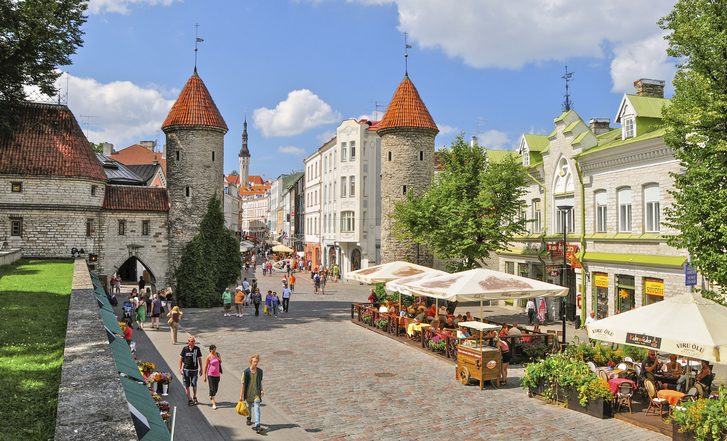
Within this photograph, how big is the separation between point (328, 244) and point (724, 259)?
44640mm

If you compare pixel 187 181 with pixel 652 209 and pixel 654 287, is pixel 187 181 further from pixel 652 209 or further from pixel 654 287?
pixel 654 287

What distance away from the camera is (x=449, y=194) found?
28656 millimetres

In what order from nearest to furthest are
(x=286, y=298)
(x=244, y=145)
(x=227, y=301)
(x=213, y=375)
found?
(x=213, y=375) → (x=227, y=301) → (x=286, y=298) → (x=244, y=145)

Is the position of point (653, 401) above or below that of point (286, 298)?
below

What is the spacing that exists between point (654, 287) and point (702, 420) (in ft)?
43.4

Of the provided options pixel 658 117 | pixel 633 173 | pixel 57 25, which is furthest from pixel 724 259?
pixel 57 25

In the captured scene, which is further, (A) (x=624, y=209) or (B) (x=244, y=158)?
(B) (x=244, y=158)

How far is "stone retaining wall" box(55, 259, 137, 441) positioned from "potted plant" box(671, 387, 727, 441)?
916 cm

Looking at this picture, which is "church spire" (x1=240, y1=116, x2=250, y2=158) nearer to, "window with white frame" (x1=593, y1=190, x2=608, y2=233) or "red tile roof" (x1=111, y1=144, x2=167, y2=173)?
"red tile roof" (x1=111, y1=144, x2=167, y2=173)

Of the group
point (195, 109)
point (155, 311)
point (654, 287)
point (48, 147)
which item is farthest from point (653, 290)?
point (48, 147)

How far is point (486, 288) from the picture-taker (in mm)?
17891

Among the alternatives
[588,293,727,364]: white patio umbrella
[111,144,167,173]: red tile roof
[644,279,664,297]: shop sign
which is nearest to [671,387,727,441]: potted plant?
[588,293,727,364]: white patio umbrella

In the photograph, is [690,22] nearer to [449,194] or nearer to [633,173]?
[633,173]

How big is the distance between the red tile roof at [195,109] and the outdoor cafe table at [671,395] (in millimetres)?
30936
